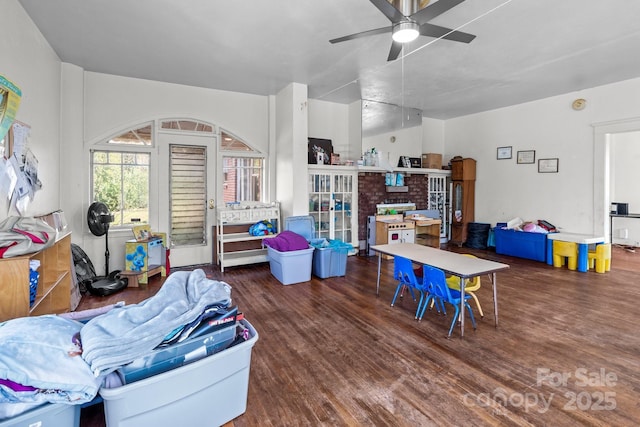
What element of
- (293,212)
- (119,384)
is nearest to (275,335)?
(119,384)

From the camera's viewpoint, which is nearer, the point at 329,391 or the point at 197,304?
the point at 197,304

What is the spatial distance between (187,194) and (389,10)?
4515 millimetres

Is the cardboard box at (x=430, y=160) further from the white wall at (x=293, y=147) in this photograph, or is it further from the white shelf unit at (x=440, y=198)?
the white wall at (x=293, y=147)

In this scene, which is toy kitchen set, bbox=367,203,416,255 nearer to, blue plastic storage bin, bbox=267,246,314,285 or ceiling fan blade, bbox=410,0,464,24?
blue plastic storage bin, bbox=267,246,314,285

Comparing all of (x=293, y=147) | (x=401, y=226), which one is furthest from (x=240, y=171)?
(x=401, y=226)

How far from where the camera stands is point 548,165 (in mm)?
6578

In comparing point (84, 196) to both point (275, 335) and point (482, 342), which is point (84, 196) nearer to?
point (275, 335)

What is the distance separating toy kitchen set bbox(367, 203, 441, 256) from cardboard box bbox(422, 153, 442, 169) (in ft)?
3.60

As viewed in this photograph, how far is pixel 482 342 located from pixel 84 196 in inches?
227

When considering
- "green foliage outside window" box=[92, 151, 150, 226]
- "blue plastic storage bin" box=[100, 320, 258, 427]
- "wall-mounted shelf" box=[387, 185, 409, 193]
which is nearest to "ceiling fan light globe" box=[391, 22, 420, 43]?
"blue plastic storage bin" box=[100, 320, 258, 427]

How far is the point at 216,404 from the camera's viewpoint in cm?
188

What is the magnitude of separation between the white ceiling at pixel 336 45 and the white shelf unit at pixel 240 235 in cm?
225

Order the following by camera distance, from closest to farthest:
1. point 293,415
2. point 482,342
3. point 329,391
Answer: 1. point 293,415
2. point 329,391
3. point 482,342

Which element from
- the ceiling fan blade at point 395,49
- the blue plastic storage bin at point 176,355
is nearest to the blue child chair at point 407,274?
the blue plastic storage bin at point 176,355
